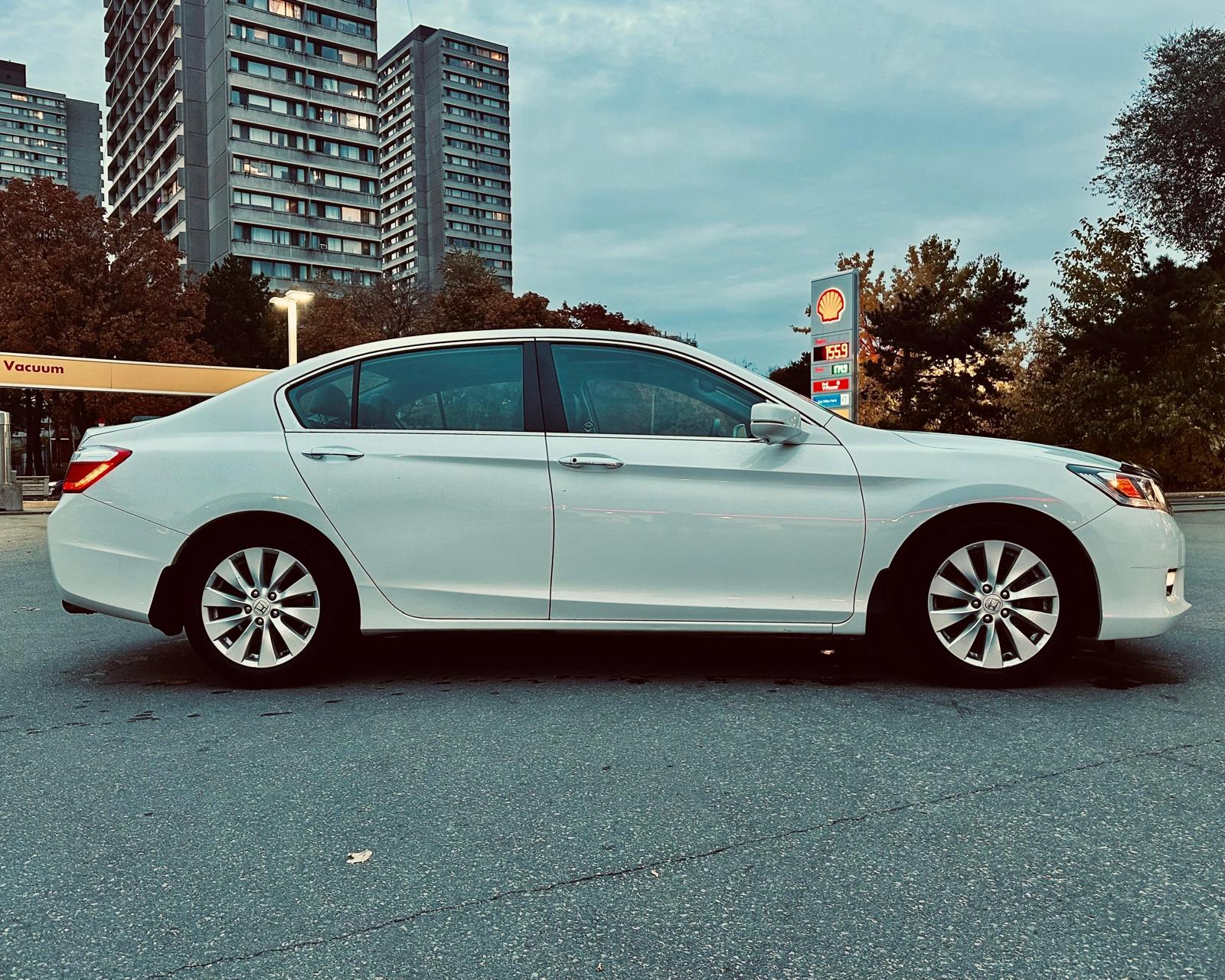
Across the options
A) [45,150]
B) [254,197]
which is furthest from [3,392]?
[45,150]

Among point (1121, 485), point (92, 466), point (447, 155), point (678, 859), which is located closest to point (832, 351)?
point (1121, 485)

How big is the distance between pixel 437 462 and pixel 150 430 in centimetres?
142

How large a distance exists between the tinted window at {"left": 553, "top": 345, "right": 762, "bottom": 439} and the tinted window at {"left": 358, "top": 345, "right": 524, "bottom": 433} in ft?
0.80

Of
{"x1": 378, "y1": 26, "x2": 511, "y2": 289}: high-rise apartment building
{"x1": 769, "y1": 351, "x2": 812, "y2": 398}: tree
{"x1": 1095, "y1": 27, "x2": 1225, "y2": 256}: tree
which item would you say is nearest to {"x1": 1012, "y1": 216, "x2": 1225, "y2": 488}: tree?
{"x1": 1095, "y1": 27, "x2": 1225, "y2": 256}: tree

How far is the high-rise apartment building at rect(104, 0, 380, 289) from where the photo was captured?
269 feet

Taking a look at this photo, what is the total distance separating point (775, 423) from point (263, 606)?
2.47 metres

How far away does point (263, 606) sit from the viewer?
15.2 ft

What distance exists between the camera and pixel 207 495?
4.58 m

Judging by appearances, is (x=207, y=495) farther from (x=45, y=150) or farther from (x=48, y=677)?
(x=45, y=150)

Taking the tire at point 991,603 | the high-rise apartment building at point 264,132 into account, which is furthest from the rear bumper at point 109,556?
the high-rise apartment building at point 264,132

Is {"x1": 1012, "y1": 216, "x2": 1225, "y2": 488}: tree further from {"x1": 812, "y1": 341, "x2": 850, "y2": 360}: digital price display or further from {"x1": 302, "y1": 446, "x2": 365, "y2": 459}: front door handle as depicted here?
{"x1": 302, "y1": 446, "x2": 365, "y2": 459}: front door handle

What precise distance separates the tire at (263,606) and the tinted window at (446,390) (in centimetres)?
71

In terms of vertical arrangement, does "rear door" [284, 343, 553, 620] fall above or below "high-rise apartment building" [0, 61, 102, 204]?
below

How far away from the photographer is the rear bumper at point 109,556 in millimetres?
4613
